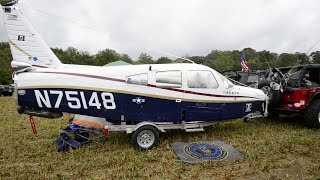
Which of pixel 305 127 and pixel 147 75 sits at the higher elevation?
pixel 147 75

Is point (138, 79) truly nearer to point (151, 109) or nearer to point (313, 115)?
point (151, 109)

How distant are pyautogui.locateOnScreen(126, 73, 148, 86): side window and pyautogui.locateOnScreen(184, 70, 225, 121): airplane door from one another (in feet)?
3.82

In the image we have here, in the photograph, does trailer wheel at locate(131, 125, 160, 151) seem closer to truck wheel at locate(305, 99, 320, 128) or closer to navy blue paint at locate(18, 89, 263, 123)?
navy blue paint at locate(18, 89, 263, 123)

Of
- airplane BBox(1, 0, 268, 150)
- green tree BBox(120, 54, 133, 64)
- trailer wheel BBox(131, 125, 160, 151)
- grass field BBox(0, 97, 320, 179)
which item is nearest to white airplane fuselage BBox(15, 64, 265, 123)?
airplane BBox(1, 0, 268, 150)

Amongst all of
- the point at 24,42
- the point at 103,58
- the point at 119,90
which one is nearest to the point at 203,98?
the point at 119,90

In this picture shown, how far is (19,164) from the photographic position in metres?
6.24

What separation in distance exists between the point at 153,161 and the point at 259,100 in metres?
4.03

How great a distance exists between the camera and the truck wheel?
27.9 feet

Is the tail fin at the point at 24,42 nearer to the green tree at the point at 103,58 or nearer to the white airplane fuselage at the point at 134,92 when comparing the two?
the white airplane fuselage at the point at 134,92

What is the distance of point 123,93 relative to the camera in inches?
277

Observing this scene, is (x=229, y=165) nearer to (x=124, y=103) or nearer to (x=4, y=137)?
(x=124, y=103)

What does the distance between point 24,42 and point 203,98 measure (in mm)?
5313

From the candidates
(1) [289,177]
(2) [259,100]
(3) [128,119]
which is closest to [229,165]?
(1) [289,177]

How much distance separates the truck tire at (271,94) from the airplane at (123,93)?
833 mm
